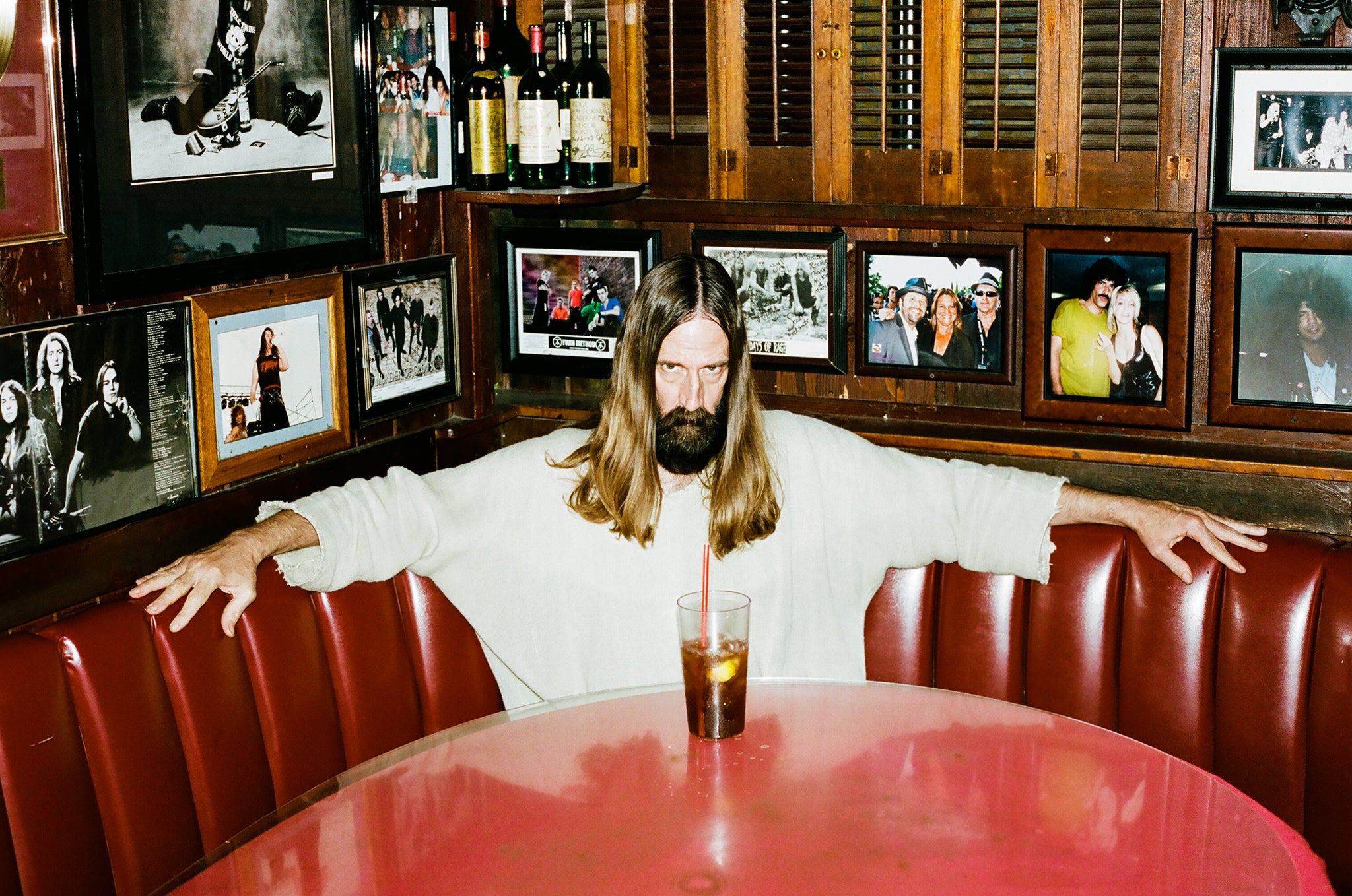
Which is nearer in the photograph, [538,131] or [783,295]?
[538,131]

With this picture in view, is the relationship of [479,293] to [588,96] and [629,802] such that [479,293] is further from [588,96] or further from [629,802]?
[629,802]

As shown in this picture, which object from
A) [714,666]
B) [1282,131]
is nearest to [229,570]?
[714,666]

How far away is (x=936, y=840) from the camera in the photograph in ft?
5.47

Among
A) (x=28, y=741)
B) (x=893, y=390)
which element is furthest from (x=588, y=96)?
(x=28, y=741)

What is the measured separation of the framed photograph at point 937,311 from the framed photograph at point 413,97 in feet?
3.59

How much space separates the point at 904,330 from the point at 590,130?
0.93m

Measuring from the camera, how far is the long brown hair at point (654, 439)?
2617 millimetres

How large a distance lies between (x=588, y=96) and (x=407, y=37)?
488 millimetres

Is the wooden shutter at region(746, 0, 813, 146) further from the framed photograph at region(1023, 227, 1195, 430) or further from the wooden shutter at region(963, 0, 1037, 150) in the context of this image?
the framed photograph at region(1023, 227, 1195, 430)

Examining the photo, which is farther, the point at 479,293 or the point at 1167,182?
the point at 479,293

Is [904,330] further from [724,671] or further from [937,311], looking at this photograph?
[724,671]

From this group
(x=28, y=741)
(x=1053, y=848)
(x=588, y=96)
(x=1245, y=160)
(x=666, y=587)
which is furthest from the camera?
(x=588, y=96)

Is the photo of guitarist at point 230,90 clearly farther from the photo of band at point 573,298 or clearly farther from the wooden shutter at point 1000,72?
the wooden shutter at point 1000,72

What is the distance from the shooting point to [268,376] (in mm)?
3088
